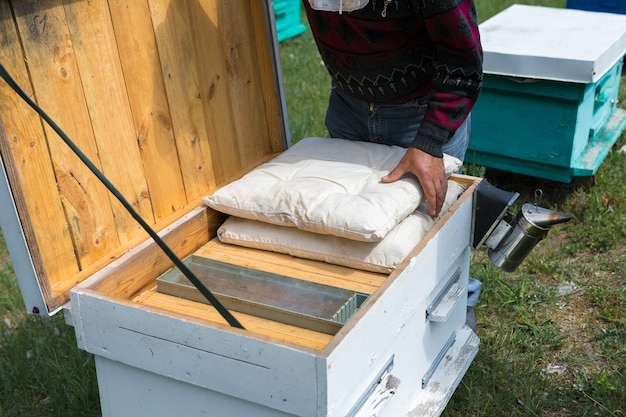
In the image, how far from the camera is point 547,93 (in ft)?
10.7

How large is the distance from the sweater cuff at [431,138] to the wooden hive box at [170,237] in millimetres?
167

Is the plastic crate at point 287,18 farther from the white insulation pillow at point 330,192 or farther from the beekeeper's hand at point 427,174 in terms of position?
the beekeeper's hand at point 427,174

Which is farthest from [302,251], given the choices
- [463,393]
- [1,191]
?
[463,393]

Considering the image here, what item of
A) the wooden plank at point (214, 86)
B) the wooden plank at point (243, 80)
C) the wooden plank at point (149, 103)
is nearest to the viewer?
the wooden plank at point (149, 103)

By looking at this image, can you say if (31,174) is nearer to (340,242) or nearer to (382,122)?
(340,242)

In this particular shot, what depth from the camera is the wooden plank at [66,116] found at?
156 cm

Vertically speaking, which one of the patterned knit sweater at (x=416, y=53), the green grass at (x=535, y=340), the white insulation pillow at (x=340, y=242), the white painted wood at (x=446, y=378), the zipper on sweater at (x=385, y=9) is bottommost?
the green grass at (x=535, y=340)

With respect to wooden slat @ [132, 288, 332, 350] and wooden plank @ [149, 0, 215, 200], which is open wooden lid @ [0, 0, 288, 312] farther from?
wooden slat @ [132, 288, 332, 350]

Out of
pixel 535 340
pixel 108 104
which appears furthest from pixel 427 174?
pixel 535 340

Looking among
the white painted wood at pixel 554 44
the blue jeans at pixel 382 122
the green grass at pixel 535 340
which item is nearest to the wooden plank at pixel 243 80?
the blue jeans at pixel 382 122

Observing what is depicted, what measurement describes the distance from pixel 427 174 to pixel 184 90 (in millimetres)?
700

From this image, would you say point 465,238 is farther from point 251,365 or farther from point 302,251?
point 251,365

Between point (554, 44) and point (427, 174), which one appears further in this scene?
point (554, 44)

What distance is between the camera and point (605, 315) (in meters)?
2.75
